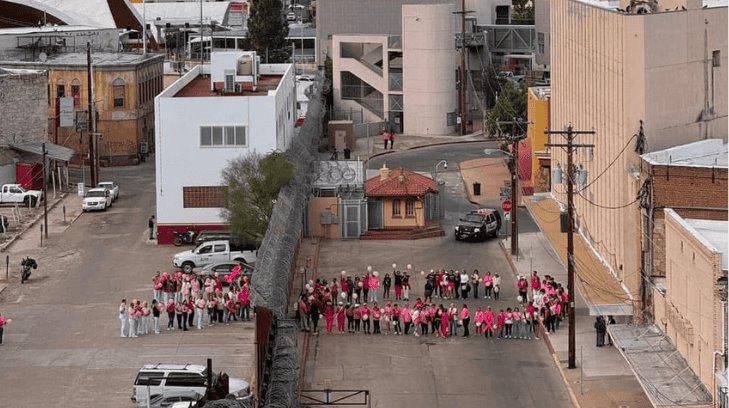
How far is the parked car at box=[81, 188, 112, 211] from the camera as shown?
73.9m

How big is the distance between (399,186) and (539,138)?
6.91 metres

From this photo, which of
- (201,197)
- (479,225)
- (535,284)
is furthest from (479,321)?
(201,197)

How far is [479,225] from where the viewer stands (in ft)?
216

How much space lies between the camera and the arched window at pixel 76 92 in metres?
87.8

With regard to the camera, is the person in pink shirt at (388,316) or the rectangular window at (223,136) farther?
the rectangular window at (223,136)

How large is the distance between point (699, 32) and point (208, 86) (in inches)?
1338

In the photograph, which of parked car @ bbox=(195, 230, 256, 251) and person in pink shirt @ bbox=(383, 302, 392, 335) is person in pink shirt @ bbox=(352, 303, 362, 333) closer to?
person in pink shirt @ bbox=(383, 302, 392, 335)

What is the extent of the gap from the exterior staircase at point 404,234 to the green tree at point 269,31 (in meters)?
60.2

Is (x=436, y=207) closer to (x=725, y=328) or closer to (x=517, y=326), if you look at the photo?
(x=517, y=326)

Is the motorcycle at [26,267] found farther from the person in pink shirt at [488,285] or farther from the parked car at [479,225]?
the parked car at [479,225]

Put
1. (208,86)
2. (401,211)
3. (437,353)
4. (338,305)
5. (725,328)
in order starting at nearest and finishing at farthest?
1. (725,328)
2. (437,353)
3. (338,305)
4. (401,211)
5. (208,86)

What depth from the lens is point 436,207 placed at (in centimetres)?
7062

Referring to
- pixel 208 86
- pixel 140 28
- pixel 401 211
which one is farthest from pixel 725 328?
pixel 140 28

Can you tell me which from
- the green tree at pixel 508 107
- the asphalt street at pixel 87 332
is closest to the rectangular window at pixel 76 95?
the asphalt street at pixel 87 332
